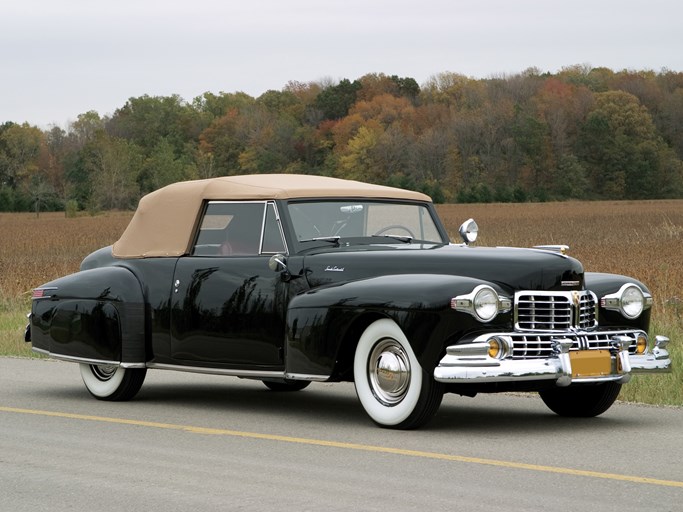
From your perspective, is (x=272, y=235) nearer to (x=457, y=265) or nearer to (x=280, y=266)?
(x=280, y=266)

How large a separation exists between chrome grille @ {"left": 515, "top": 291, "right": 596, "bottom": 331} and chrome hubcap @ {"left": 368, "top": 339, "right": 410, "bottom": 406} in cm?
79

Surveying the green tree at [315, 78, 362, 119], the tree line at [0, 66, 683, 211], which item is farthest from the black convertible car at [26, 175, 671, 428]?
the green tree at [315, 78, 362, 119]

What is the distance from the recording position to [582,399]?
367 inches

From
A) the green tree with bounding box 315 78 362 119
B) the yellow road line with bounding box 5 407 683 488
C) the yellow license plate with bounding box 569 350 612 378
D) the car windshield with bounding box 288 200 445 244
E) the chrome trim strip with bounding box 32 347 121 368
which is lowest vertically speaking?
the yellow road line with bounding box 5 407 683 488

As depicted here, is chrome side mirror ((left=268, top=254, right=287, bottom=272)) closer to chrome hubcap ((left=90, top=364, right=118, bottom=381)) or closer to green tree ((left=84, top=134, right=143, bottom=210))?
chrome hubcap ((left=90, top=364, right=118, bottom=381))

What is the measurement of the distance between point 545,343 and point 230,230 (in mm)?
2910

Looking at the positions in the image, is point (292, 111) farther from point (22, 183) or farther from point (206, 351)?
point (206, 351)

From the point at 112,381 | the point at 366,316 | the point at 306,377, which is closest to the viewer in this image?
the point at 366,316

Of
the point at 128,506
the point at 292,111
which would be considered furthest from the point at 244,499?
the point at 292,111

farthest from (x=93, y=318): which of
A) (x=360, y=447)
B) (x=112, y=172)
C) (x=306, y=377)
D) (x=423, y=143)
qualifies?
(x=423, y=143)

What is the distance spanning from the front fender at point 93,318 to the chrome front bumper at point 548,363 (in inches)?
125

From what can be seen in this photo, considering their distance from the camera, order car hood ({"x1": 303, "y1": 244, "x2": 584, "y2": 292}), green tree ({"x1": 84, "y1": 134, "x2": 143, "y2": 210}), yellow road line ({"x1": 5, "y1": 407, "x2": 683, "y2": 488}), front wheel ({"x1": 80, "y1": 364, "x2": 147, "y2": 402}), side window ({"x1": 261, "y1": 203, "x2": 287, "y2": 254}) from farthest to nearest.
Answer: green tree ({"x1": 84, "y1": 134, "x2": 143, "y2": 210})
front wheel ({"x1": 80, "y1": 364, "x2": 147, "y2": 402})
side window ({"x1": 261, "y1": 203, "x2": 287, "y2": 254})
car hood ({"x1": 303, "y1": 244, "x2": 584, "y2": 292})
yellow road line ({"x1": 5, "y1": 407, "x2": 683, "y2": 488})

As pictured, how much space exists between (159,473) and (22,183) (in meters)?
131

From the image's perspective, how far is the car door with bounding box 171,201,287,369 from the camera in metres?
9.41
